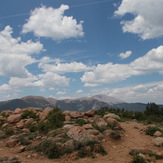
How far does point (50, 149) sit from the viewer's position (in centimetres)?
978

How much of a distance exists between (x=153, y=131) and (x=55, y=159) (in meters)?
9.65

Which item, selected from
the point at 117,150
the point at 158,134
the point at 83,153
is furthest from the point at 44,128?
the point at 158,134

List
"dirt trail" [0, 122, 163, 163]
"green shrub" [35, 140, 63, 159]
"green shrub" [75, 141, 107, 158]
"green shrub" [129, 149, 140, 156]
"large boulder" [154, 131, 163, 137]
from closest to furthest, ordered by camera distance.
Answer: "dirt trail" [0, 122, 163, 163]
"green shrub" [129, 149, 140, 156]
"green shrub" [75, 141, 107, 158]
"green shrub" [35, 140, 63, 159]
"large boulder" [154, 131, 163, 137]

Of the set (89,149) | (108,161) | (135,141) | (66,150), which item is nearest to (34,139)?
(66,150)

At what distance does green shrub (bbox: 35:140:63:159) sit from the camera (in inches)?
377

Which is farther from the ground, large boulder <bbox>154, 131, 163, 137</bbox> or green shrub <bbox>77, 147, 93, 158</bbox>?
large boulder <bbox>154, 131, 163, 137</bbox>

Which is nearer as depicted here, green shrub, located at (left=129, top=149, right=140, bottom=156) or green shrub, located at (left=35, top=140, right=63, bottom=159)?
green shrub, located at (left=129, top=149, right=140, bottom=156)

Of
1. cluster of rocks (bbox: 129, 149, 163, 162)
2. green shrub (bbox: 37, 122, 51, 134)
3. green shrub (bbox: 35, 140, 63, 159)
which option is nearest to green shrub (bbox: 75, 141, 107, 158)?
green shrub (bbox: 35, 140, 63, 159)

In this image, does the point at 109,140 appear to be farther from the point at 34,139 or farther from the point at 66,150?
the point at 34,139

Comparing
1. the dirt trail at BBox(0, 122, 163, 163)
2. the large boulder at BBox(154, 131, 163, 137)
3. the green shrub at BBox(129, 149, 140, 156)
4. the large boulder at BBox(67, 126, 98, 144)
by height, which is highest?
the large boulder at BBox(67, 126, 98, 144)

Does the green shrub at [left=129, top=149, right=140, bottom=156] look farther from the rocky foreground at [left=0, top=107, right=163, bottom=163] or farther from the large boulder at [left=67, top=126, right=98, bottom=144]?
the large boulder at [left=67, top=126, right=98, bottom=144]

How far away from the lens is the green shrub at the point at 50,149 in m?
9.57

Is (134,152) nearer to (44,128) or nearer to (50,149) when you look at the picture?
(50,149)

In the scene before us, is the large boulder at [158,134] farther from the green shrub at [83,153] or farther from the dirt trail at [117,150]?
the green shrub at [83,153]
